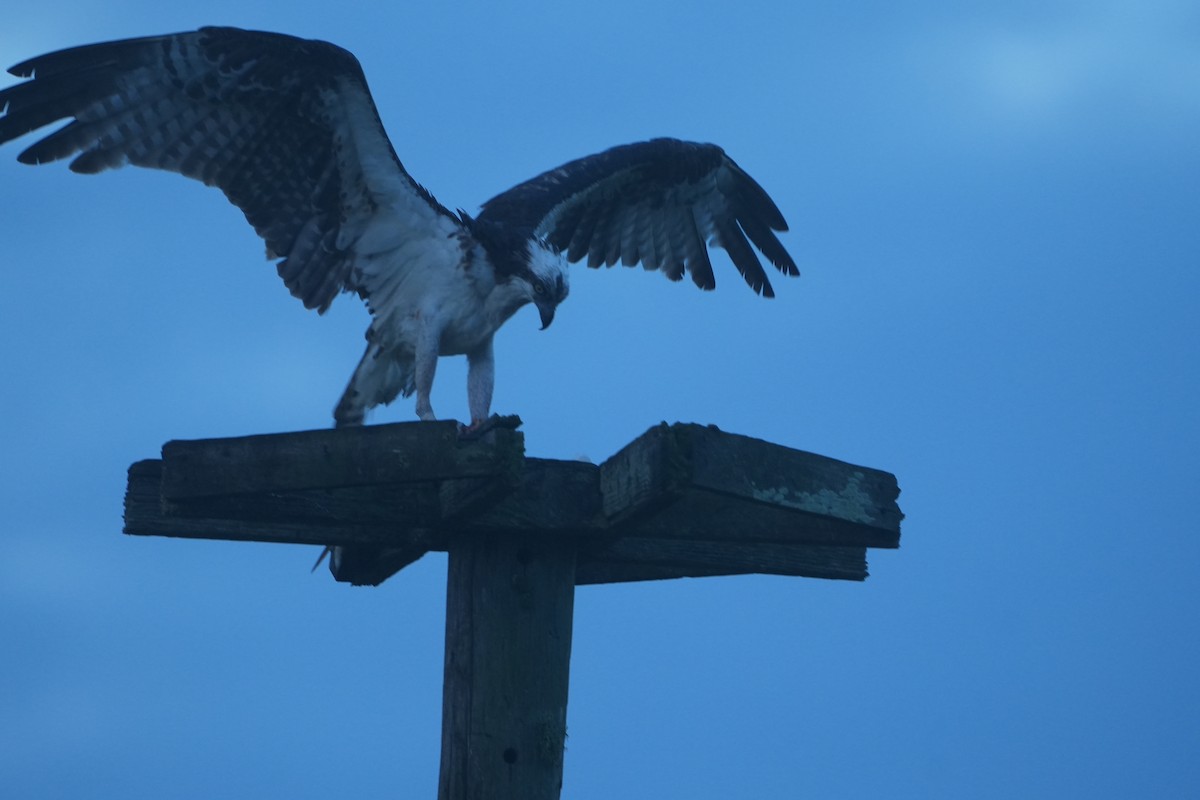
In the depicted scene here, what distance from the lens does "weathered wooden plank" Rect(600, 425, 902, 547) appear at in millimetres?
3768

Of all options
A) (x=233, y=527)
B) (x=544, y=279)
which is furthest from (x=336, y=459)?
(x=544, y=279)

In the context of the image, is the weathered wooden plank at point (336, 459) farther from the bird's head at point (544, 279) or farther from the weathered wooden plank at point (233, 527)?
the bird's head at point (544, 279)

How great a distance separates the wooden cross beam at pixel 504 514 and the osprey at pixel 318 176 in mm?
1672

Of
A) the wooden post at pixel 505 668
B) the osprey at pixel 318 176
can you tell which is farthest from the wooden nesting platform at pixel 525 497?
the osprey at pixel 318 176

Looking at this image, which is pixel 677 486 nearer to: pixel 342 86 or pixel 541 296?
pixel 541 296

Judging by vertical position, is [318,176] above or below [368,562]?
above

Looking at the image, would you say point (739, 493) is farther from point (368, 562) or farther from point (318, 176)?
point (318, 176)

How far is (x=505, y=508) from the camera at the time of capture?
162 inches

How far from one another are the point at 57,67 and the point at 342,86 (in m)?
1.23

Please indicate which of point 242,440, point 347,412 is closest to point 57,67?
point 347,412

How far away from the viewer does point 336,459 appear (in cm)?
372

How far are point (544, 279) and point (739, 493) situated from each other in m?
2.57

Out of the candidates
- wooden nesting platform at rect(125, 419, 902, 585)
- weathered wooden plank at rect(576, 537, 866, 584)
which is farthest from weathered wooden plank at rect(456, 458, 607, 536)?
weathered wooden plank at rect(576, 537, 866, 584)

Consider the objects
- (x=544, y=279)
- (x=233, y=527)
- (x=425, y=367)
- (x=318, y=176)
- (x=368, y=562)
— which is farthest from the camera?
(x=318, y=176)
